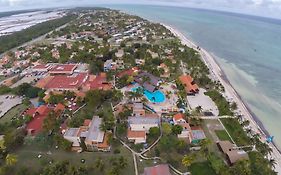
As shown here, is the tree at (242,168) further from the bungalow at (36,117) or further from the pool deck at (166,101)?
the bungalow at (36,117)

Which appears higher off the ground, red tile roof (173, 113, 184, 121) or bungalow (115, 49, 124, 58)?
bungalow (115, 49, 124, 58)

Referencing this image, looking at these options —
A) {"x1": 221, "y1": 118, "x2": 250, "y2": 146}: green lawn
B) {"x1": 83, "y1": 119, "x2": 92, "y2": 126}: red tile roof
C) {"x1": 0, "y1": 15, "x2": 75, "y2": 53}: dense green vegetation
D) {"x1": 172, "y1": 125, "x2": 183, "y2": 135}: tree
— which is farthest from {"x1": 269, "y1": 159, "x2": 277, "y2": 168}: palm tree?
{"x1": 0, "y1": 15, "x2": 75, "y2": 53}: dense green vegetation

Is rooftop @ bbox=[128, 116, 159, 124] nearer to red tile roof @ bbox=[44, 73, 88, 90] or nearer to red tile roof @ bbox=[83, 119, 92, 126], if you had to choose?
red tile roof @ bbox=[83, 119, 92, 126]

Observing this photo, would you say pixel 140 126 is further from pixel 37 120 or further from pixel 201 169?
pixel 37 120

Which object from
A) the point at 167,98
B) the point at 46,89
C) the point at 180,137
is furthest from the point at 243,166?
the point at 46,89

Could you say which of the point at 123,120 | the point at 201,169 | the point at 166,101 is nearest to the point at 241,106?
the point at 166,101

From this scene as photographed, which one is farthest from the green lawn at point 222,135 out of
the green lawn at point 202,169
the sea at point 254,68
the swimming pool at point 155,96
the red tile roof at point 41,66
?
the red tile roof at point 41,66
